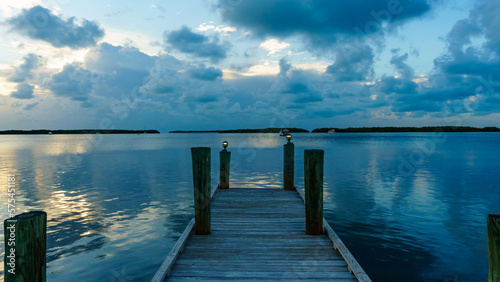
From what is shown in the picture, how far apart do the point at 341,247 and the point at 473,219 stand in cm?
1070

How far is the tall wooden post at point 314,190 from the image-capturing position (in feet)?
22.3

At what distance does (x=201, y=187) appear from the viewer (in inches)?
270

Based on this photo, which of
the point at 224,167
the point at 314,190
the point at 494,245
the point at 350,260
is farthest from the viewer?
the point at 224,167

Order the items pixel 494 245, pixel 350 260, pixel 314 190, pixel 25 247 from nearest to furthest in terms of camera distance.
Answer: pixel 494 245
pixel 25 247
pixel 350 260
pixel 314 190

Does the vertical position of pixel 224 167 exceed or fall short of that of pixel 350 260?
it exceeds it

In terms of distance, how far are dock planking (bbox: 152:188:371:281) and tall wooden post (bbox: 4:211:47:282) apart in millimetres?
1653

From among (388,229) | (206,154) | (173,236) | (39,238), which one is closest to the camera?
(39,238)

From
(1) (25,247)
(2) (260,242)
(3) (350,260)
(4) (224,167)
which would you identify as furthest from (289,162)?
(1) (25,247)

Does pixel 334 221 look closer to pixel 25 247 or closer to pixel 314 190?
pixel 314 190

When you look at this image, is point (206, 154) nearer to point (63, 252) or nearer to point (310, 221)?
point (310, 221)

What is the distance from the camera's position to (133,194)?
17.8m

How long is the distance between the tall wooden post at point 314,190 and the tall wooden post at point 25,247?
5.17 meters

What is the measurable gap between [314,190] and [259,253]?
1.99 m

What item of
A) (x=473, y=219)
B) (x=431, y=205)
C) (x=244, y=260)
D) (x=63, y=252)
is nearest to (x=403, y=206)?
(x=431, y=205)
